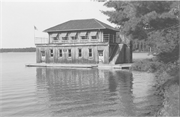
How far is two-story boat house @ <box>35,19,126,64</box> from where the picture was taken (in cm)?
3816

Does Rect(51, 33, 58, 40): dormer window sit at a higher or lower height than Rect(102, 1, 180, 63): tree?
higher

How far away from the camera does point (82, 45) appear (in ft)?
129

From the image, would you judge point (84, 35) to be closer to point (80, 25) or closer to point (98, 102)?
point (80, 25)

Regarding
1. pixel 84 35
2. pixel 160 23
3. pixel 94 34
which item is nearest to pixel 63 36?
pixel 84 35

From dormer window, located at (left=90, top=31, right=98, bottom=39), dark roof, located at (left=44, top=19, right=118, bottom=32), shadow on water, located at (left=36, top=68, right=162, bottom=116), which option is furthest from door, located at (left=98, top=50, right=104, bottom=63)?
shadow on water, located at (left=36, top=68, right=162, bottom=116)

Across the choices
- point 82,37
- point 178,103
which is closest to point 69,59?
point 82,37

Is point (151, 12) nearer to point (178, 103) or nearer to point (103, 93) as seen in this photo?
point (178, 103)

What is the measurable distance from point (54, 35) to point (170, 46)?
32.9 metres

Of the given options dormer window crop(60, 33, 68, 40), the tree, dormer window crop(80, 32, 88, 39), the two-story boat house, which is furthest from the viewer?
dormer window crop(60, 33, 68, 40)

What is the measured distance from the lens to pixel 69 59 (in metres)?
40.9

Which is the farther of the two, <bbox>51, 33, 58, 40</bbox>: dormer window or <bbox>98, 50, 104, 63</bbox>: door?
<bbox>51, 33, 58, 40</bbox>: dormer window

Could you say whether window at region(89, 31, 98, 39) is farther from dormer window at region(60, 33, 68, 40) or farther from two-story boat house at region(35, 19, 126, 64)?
dormer window at region(60, 33, 68, 40)

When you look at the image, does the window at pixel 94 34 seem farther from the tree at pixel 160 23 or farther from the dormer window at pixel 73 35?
the tree at pixel 160 23

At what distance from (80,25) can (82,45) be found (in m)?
4.24
